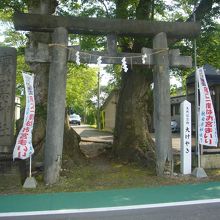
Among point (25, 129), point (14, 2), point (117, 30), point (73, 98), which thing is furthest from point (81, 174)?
point (73, 98)

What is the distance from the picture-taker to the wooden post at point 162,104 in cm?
966

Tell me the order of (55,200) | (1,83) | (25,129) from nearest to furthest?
(55,200) < (25,129) < (1,83)

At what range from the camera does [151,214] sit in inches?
252

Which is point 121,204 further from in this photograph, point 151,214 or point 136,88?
point 136,88

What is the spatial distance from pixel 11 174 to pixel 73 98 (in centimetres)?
2331

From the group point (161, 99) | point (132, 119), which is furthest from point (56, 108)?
point (132, 119)

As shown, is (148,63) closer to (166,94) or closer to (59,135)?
(166,94)

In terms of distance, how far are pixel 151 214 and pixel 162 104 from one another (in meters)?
3.99

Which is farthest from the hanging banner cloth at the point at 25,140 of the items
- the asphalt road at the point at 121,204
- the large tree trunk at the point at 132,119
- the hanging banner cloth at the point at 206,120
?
the hanging banner cloth at the point at 206,120

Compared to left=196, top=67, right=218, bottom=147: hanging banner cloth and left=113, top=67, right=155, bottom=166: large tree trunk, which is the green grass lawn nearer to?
left=196, top=67, right=218, bottom=147: hanging banner cloth

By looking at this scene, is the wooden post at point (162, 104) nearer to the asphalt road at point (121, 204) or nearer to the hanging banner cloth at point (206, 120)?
the hanging banner cloth at point (206, 120)

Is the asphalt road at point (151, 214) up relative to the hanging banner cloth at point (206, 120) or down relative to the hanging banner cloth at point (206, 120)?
down

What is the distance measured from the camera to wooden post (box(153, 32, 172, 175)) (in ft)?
31.7

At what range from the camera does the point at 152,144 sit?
12703mm
